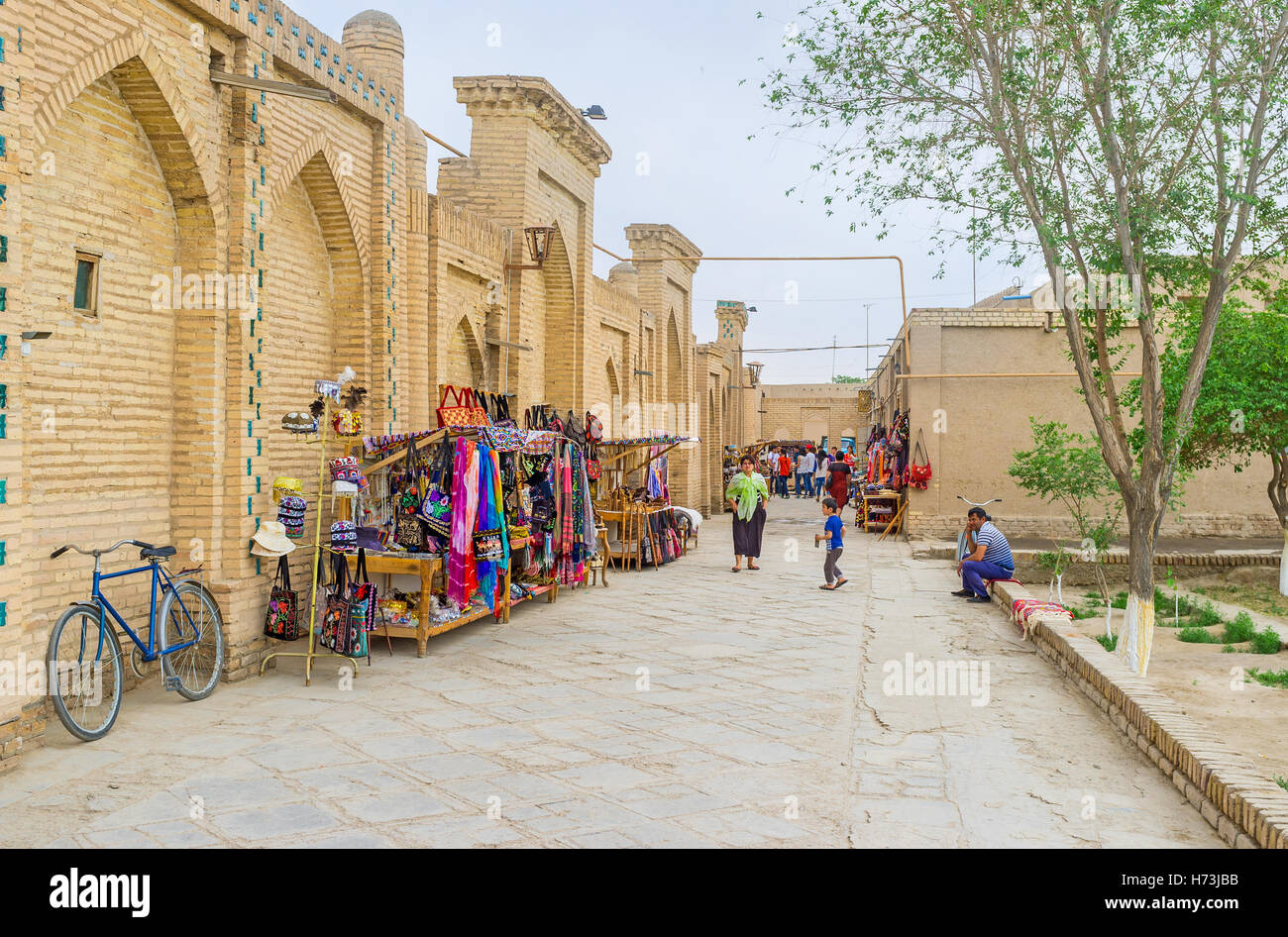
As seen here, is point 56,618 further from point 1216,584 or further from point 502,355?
point 1216,584

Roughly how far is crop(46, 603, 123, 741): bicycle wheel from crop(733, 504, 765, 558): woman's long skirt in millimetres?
8895

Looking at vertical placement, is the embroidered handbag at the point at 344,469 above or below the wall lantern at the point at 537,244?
below

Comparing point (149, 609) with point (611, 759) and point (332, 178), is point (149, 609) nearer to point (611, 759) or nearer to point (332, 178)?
point (611, 759)

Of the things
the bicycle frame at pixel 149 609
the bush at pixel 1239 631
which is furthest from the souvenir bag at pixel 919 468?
the bicycle frame at pixel 149 609

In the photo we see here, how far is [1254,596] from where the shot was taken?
460 inches

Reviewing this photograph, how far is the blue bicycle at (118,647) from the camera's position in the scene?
5387 mm

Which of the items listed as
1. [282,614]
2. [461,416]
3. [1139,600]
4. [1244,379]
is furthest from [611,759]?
[1244,379]

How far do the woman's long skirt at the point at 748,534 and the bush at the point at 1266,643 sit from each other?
6133 mm

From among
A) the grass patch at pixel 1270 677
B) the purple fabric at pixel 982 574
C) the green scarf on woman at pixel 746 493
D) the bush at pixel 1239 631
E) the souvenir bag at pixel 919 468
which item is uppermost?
the souvenir bag at pixel 919 468

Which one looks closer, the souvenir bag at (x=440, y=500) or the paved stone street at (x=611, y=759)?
the paved stone street at (x=611, y=759)

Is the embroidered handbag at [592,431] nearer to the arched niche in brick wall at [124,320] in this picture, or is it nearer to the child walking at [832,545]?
the child walking at [832,545]

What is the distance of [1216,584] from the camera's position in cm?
1244
